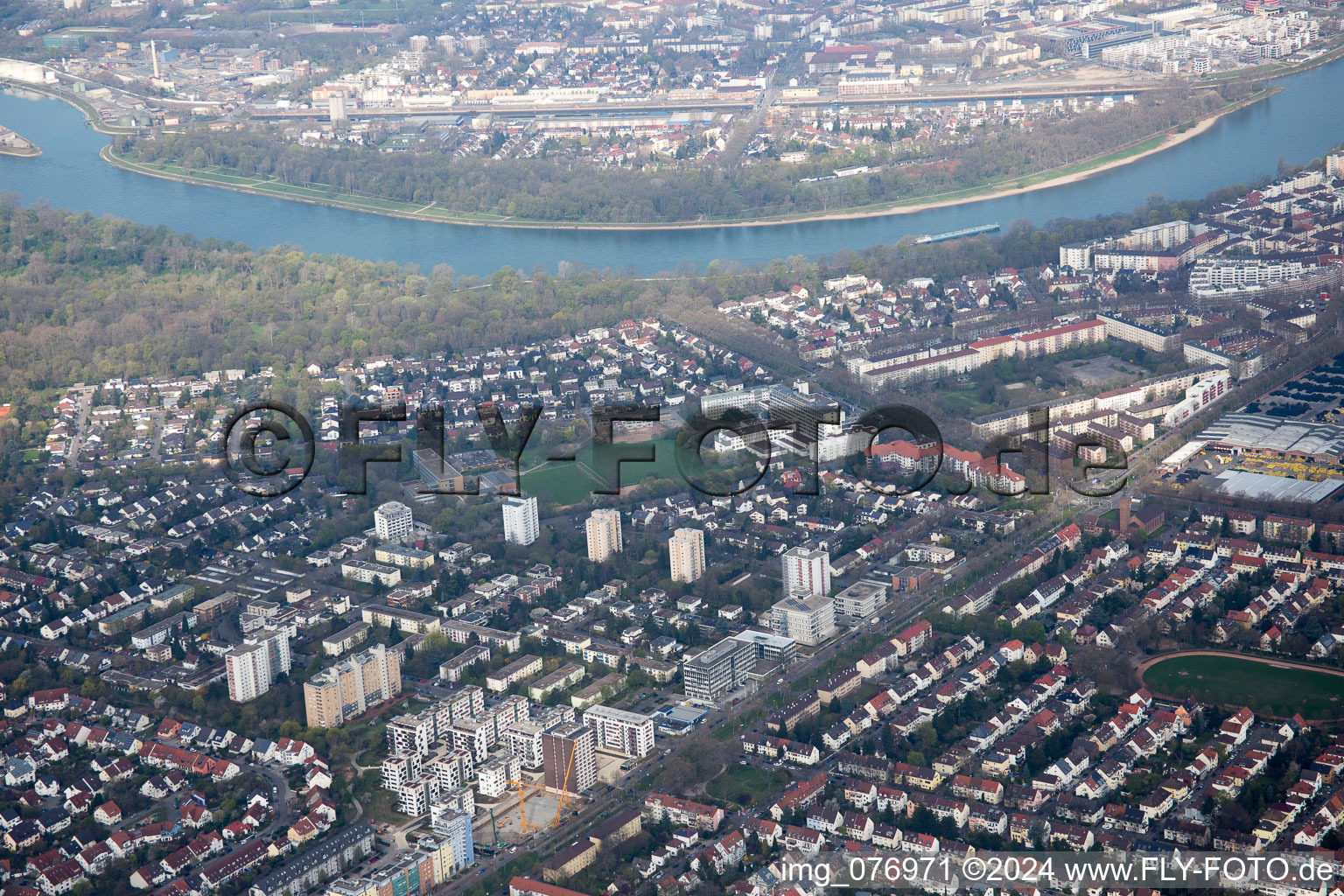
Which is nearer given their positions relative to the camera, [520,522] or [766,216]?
[520,522]

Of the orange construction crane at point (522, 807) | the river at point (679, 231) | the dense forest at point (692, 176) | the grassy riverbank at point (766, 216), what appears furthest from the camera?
the dense forest at point (692, 176)

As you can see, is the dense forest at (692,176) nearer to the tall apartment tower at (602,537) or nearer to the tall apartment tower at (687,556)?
the tall apartment tower at (602,537)

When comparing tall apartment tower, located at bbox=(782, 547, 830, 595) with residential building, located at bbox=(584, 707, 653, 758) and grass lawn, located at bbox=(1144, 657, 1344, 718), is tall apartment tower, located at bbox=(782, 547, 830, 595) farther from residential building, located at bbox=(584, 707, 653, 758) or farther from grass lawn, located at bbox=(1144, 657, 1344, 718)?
grass lawn, located at bbox=(1144, 657, 1344, 718)

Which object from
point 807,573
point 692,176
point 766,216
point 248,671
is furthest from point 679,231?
point 248,671

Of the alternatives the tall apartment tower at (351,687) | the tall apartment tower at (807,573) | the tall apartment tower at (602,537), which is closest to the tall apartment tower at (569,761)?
the tall apartment tower at (351,687)

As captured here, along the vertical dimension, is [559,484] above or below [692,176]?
below

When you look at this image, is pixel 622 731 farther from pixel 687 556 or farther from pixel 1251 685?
pixel 1251 685
